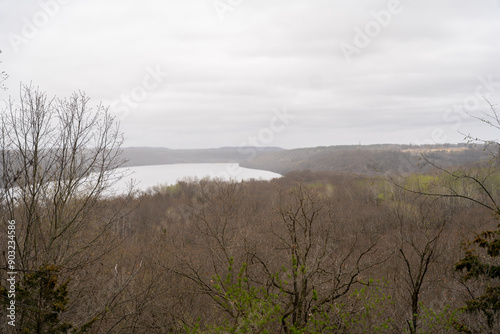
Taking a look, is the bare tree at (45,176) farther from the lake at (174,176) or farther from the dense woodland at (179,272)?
the lake at (174,176)

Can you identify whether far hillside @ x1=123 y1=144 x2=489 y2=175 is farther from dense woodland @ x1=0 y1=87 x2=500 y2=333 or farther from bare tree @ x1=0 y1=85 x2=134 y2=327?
bare tree @ x1=0 y1=85 x2=134 y2=327

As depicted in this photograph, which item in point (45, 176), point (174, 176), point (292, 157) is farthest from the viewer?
point (292, 157)

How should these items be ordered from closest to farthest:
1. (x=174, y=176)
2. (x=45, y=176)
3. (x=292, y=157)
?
(x=45, y=176), (x=174, y=176), (x=292, y=157)

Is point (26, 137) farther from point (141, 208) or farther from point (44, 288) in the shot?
point (141, 208)

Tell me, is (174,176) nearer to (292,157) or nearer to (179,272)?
(292,157)

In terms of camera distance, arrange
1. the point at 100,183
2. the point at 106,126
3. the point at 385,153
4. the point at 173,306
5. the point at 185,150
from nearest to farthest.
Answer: the point at 106,126 < the point at 100,183 < the point at 173,306 < the point at 385,153 < the point at 185,150

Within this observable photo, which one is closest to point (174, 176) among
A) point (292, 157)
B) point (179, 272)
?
point (292, 157)

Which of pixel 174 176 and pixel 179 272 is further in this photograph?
pixel 174 176

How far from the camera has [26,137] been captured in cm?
961

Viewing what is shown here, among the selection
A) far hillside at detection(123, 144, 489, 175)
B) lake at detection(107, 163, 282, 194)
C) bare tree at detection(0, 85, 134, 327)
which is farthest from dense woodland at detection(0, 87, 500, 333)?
far hillside at detection(123, 144, 489, 175)

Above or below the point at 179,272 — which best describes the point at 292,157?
above

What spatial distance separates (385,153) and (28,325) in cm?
10968

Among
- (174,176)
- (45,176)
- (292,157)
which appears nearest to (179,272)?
(45,176)

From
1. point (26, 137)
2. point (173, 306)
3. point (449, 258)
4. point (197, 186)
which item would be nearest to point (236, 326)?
point (26, 137)
